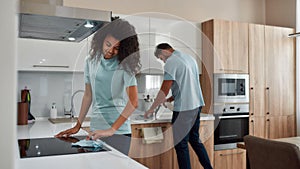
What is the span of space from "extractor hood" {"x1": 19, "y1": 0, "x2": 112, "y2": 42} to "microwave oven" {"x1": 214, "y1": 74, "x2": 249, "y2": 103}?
1.85 meters

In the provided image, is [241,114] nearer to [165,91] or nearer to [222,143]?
[222,143]

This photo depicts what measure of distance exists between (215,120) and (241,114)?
1.25 ft

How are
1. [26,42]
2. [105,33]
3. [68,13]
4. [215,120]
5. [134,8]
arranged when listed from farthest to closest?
[134,8]
[215,120]
[26,42]
[105,33]
[68,13]

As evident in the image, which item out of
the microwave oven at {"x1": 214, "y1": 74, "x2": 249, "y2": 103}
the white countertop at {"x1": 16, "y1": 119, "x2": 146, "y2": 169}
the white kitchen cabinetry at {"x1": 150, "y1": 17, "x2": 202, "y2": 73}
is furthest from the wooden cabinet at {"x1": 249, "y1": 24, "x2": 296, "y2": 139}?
the white countertop at {"x1": 16, "y1": 119, "x2": 146, "y2": 169}

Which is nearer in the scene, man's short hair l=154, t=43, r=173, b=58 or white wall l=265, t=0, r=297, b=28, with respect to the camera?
man's short hair l=154, t=43, r=173, b=58

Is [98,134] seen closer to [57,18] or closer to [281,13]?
[57,18]

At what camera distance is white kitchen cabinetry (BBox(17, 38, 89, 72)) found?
2682 mm

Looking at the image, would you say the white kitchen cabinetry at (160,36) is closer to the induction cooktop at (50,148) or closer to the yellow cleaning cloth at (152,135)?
the yellow cleaning cloth at (152,135)

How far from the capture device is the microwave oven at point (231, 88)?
130 inches

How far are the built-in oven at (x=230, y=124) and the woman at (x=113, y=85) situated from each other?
1673mm

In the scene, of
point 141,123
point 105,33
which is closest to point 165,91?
point 141,123

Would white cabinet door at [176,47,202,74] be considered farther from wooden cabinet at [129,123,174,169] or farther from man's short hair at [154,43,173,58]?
wooden cabinet at [129,123,174,169]

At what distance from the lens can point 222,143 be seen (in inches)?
127

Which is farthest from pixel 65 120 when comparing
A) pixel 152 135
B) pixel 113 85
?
pixel 113 85
